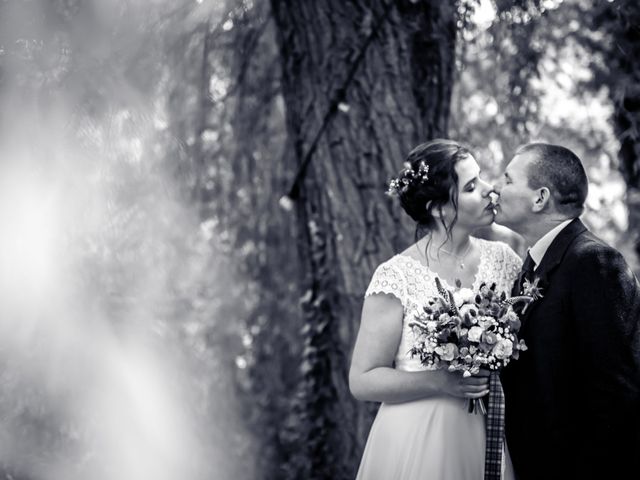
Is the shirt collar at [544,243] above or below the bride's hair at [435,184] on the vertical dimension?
below

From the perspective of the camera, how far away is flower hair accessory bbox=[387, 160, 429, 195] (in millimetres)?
3664

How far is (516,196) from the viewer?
3572mm

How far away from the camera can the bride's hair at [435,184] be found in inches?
144

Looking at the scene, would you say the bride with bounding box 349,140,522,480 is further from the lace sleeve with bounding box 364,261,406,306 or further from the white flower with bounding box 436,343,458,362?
the white flower with bounding box 436,343,458,362

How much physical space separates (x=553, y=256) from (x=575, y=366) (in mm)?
465

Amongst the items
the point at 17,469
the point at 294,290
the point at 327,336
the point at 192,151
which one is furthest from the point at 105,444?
the point at 294,290

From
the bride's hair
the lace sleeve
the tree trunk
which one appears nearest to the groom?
the bride's hair

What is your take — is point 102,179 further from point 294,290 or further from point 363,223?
point 294,290

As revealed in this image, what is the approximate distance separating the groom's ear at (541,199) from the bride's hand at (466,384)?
77cm

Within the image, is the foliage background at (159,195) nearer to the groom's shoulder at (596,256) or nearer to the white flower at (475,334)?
the groom's shoulder at (596,256)

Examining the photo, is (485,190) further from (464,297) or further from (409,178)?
(464,297)

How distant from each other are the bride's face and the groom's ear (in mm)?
212

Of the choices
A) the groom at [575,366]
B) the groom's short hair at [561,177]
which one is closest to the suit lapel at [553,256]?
the groom at [575,366]

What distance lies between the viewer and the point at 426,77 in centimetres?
482
